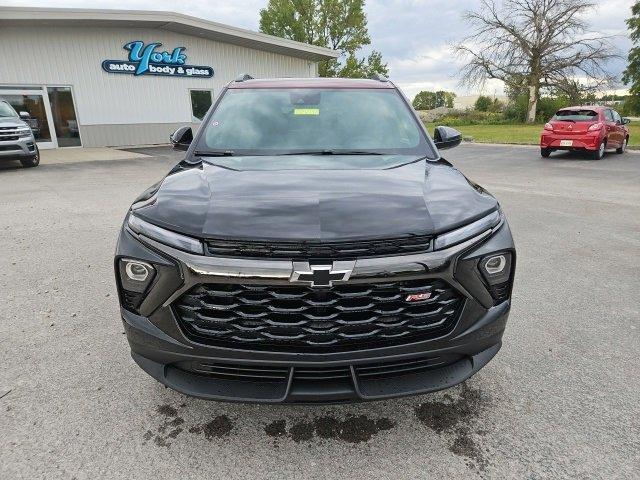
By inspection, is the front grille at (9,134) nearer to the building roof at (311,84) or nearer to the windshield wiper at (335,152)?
the building roof at (311,84)

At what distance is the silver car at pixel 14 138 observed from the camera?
11539 mm

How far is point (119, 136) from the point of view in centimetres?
2025

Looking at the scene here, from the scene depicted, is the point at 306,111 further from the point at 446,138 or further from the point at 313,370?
the point at 313,370

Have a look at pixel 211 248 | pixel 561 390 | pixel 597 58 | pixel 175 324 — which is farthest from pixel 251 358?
pixel 597 58

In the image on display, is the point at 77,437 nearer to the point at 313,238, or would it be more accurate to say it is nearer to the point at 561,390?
the point at 313,238

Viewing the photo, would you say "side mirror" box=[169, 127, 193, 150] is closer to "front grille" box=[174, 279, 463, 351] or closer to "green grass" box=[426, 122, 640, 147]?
"front grille" box=[174, 279, 463, 351]

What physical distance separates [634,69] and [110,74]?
136 ft

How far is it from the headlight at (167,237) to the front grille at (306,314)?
6.4 inches

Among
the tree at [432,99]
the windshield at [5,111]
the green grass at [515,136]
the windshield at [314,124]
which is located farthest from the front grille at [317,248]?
the tree at [432,99]

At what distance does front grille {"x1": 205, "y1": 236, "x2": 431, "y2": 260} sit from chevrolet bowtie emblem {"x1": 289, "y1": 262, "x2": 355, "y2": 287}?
38 mm

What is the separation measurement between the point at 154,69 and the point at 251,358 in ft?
70.1

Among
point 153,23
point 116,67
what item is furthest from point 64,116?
point 153,23

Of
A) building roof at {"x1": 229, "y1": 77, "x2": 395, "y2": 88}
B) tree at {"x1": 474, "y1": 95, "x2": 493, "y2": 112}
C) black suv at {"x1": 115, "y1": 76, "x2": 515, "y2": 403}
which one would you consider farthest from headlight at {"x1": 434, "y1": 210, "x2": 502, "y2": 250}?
tree at {"x1": 474, "y1": 95, "x2": 493, "y2": 112}

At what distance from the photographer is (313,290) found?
179 cm
